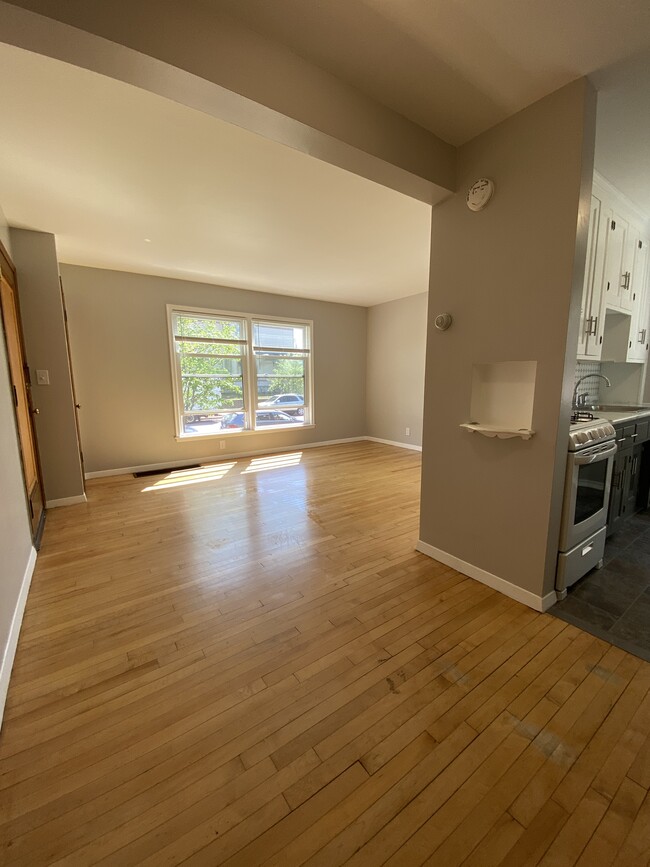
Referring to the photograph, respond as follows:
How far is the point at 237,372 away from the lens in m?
5.52

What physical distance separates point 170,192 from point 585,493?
354 cm

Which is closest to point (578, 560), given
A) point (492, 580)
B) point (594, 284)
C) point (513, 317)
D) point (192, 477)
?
point (492, 580)

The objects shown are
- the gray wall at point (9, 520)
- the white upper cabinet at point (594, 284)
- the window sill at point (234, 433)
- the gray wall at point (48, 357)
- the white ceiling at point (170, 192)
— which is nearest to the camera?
the gray wall at point (9, 520)

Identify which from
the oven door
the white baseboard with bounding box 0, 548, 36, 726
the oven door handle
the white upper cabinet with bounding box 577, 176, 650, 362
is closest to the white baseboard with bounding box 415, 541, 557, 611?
the oven door

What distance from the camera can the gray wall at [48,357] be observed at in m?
3.32

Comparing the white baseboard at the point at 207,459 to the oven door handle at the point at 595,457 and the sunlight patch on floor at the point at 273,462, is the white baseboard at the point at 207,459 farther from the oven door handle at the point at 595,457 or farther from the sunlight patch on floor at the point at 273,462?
the oven door handle at the point at 595,457

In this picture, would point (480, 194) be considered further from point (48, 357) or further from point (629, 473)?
point (48, 357)

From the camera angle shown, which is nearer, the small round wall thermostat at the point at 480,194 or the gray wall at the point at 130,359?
the small round wall thermostat at the point at 480,194

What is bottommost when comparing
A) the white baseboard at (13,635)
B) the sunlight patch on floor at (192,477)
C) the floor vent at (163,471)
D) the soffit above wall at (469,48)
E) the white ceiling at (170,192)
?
the sunlight patch on floor at (192,477)

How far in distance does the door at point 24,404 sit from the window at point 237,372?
1.86m

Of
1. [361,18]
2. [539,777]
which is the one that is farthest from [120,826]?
[361,18]

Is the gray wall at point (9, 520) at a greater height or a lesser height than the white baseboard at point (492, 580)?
greater

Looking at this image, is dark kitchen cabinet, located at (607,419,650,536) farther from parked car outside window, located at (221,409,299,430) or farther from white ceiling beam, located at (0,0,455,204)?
parked car outside window, located at (221,409,299,430)

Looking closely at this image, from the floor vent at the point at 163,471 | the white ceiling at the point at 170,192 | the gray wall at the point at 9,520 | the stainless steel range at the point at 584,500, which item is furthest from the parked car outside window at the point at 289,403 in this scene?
the stainless steel range at the point at 584,500
